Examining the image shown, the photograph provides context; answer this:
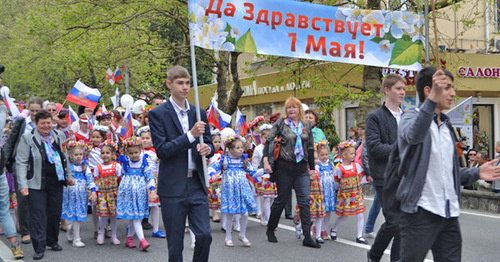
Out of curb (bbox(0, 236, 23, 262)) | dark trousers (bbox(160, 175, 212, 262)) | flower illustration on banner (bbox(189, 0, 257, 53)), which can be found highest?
flower illustration on banner (bbox(189, 0, 257, 53))

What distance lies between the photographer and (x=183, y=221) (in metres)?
5.26

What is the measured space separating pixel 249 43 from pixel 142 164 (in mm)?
2287

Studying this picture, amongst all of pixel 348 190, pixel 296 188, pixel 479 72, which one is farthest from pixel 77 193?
pixel 479 72

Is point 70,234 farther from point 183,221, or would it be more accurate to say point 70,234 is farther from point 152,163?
point 183,221

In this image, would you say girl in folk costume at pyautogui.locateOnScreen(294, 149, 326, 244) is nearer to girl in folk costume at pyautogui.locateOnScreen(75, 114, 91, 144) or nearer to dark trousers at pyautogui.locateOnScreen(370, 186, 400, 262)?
dark trousers at pyautogui.locateOnScreen(370, 186, 400, 262)

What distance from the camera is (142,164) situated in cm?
844

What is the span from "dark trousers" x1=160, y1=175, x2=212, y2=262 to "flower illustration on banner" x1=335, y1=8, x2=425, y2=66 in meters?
4.28

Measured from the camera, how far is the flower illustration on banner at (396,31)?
846 centimetres

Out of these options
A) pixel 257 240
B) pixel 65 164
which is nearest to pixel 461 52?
pixel 257 240

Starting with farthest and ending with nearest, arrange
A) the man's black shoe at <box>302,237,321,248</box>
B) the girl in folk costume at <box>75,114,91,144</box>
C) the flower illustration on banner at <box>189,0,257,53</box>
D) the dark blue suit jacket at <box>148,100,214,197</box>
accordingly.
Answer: the girl in folk costume at <box>75,114,91,144</box> < the man's black shoe at <box>302,237,321,248</box> < the flower illustration on banner at <box>189,0,257,53</box> < the dark blue suit jacket at <box>148,100,214,197</box>

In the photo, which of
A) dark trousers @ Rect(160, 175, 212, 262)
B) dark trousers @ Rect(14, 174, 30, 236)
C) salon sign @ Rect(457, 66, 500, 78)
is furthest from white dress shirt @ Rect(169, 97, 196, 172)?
salon sign @ Rect(457, 66, 500, 78)

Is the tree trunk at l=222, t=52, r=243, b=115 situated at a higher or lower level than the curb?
higher

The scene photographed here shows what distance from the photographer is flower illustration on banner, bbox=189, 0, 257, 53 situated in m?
6.62

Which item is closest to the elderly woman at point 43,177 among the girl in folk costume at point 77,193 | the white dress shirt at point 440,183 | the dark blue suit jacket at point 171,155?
the girl in folk costume at point 77,193
